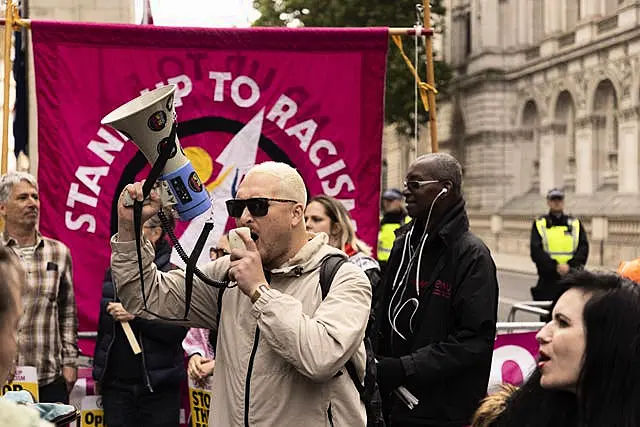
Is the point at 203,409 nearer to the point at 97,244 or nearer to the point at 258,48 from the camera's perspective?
the point at 97,244

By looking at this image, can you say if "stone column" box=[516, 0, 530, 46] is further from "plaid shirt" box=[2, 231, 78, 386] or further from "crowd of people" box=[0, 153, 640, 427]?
"plaid shirt" box=[2, 231, 78, 386]

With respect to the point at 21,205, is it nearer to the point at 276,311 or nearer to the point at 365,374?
the point at 365,374

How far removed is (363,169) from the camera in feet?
21.9

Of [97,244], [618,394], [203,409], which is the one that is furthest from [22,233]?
[618,394]

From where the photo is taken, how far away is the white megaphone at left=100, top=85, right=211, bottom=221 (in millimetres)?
3387

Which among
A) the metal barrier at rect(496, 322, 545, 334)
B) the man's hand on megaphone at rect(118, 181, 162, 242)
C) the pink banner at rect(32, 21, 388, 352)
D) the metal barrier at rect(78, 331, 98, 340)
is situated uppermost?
the pink banner at rect(32, 21, 388, 352)

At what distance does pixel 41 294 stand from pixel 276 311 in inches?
106

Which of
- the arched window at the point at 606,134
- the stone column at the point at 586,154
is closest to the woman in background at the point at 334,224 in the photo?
the arched window at the point at 606,134

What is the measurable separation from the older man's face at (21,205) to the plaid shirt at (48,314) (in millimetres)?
121

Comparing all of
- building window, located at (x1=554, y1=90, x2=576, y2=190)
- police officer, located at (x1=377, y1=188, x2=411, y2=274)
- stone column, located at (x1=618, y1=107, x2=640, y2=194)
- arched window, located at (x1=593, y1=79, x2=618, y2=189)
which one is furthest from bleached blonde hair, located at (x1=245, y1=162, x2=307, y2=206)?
building window, located at (x1=554, y1=90, x2=576, y2=190)

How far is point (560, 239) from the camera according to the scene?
44.9 feet

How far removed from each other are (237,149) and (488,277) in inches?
97.6

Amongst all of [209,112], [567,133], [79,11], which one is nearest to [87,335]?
[209,112]

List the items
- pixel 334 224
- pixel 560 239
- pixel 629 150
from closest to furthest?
pixel 334 224, pixel 560 239, pixel 629 150
